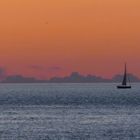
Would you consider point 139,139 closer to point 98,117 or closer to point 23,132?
point 23,132

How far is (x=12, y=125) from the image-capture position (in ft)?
382

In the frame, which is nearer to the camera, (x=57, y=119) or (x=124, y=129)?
(x=124, y=129)

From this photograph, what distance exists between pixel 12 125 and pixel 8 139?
19.4 m

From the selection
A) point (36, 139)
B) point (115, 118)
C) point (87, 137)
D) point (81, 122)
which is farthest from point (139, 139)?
point (115, 118)

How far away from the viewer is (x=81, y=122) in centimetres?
12200

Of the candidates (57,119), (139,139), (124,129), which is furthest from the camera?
(57,119)

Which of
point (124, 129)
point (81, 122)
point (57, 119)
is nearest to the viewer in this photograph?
point (124, 129)

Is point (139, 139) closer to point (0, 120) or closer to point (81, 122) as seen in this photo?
point (81, 122)

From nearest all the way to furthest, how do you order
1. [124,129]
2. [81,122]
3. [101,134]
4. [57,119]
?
[101,134] < [124,129] < [81,122] < [57,119]

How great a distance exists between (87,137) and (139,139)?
7.60 m

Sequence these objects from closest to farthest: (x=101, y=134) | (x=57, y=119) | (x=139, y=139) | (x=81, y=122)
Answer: (x=139, y=139)
(x=101, y=134)
(x=81, y=122)
(x=57, y=119)

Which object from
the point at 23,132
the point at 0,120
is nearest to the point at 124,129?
the point at 23,132

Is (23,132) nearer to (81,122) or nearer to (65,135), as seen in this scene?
(65,135)

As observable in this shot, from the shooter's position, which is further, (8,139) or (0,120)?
(0,120)
